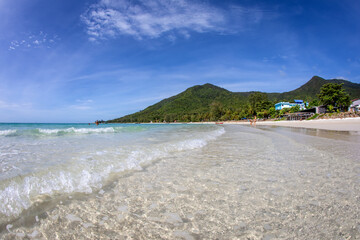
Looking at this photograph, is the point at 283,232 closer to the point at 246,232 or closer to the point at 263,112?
the point at 246,232

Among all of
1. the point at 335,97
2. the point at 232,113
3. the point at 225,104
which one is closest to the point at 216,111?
the point at 232,113

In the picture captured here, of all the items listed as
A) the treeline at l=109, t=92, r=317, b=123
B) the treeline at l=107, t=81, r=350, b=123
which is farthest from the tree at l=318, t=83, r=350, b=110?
the treeline at l=109, t=92, r=317, b=123

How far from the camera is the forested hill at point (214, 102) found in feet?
373

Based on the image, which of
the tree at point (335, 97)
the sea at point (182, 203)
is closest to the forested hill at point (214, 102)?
the tree at point (335, 97)

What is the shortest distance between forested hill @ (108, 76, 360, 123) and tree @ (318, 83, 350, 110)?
41.0 meters

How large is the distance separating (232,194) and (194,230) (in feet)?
3.41

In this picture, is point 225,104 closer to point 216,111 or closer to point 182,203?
point 216,111

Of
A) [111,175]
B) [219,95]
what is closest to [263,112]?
[219,95]

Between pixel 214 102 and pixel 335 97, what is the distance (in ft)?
275

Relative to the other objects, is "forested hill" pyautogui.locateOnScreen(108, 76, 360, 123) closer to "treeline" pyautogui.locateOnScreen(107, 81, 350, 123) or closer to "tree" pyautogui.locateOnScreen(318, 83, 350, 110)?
"treeline" pyautogui.locateOnScreen(107, 81, 350, 123)

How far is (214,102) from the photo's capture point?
435 feet

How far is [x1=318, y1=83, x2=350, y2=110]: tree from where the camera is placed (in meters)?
50.4

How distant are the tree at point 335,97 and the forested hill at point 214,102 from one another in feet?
134

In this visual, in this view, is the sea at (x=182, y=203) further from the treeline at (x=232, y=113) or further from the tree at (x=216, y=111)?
the tree at (x=216, y=111)
